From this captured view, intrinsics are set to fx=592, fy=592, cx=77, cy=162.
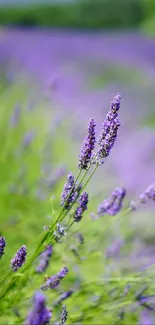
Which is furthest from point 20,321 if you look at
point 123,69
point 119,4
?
point 119,4

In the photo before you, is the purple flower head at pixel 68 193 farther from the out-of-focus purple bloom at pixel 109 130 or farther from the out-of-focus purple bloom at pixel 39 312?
the out-of-focus purple bloom at pixel 39 312

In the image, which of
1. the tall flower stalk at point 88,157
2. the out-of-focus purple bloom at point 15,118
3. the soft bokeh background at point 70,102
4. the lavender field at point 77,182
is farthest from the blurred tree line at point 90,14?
the tall flower stalk at point 88,157

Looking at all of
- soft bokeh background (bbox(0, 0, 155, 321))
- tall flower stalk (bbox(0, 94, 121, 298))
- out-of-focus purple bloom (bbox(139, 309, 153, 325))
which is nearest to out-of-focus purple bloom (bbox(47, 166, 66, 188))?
soft bokeh background (bbox(0, 0, 155, 321))

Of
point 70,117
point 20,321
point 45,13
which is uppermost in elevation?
point 45,13

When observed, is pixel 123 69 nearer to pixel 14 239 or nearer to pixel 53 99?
pixel 53 99

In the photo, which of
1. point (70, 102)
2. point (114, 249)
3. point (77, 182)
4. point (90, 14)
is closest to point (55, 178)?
point (114, 249)

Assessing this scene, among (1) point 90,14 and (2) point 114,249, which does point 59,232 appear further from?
(1) point 90,14
